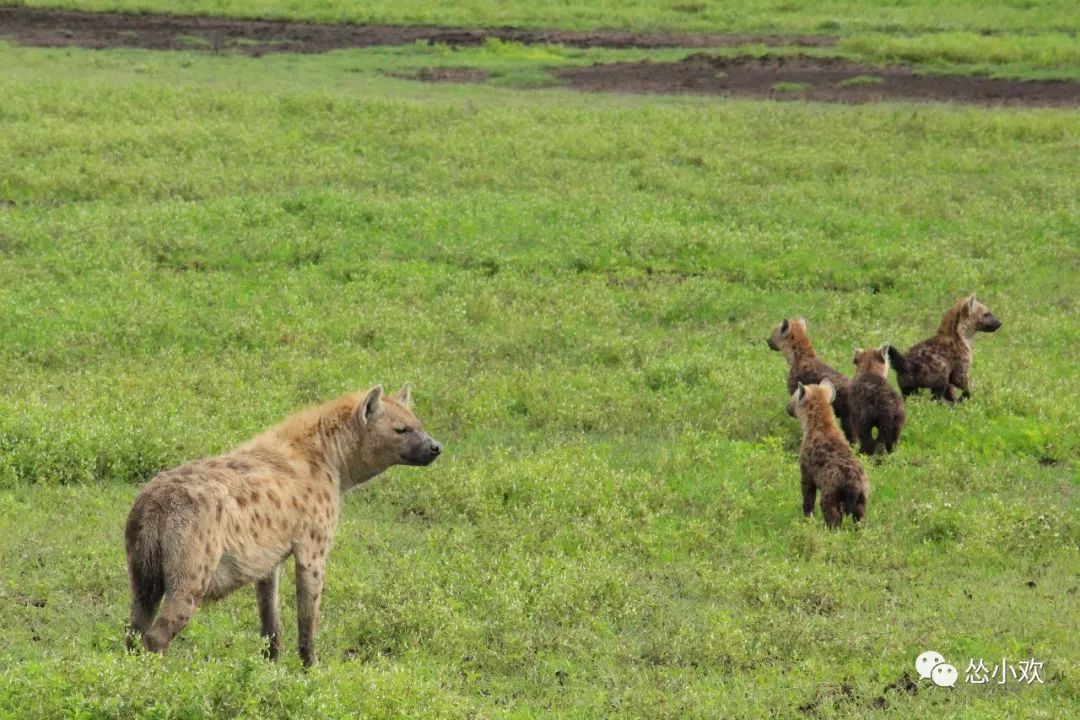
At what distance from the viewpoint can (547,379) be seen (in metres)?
13.8

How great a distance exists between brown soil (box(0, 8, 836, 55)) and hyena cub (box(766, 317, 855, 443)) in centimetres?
2034

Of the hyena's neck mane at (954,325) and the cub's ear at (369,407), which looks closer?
the cub's ear at (369,407)

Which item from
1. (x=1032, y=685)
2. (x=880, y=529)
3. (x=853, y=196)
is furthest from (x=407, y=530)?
(x=853, y=196)

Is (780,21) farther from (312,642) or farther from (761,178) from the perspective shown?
(312,642)

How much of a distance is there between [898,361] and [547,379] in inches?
126

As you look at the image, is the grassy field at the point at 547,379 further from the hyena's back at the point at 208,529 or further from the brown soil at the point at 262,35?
the brown soil at the point at 262,35

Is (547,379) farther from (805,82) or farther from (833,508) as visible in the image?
(805,82)

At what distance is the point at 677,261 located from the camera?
17.7m

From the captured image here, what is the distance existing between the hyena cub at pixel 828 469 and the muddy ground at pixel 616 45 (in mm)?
16975

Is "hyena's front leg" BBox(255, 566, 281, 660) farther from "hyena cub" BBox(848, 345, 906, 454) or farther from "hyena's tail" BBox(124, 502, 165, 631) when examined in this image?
"hyena cub" BBox(848, 345, 906, 454)

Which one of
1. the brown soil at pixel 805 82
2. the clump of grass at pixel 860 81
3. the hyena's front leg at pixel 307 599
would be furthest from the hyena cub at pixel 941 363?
the clump of grass at pixel 860 81

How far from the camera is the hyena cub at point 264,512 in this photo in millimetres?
6941

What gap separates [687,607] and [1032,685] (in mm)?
2111

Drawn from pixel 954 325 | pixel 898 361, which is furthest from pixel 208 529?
pixel 954 325
